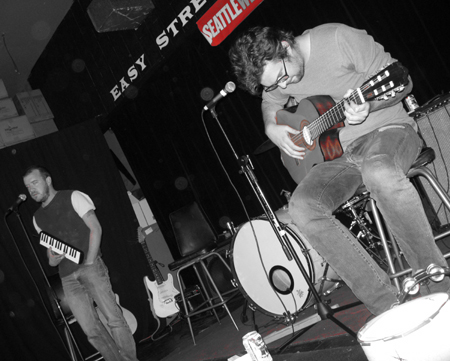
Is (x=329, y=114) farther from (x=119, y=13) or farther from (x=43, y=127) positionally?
(x=43, y=127)

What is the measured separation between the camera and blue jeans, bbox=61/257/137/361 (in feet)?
12.1

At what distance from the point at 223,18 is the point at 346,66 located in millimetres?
2567

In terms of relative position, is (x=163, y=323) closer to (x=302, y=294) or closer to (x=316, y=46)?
(x=302, y=294)

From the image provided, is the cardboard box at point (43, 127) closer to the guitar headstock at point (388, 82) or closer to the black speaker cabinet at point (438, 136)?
the black speaker cabinet at point (438, 136)

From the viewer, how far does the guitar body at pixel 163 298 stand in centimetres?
556

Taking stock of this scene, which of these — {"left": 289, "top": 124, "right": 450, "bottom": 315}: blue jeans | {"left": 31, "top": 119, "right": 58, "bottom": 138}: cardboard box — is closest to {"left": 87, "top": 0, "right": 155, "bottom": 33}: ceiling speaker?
{"left": 31, "top": 119, "right": 58, "bottom": 138}: cardboard box

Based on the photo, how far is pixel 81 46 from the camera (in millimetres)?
6504

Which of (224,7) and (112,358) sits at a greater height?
(224,7)

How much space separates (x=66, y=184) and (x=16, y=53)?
2663mm

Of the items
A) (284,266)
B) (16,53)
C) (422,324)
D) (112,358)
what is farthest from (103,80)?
(422,324)

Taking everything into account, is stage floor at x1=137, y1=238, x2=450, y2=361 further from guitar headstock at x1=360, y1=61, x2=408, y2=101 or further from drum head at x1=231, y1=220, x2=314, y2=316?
guitar headstock at x1=360, y1=61, x2=408, y2=101

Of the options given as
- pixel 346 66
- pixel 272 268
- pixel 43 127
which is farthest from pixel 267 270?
pixel 43 127

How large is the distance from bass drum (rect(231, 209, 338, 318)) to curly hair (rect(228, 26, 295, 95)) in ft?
3.43

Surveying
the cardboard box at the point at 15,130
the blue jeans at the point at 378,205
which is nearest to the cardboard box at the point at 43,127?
the cardboard box at the point at 15,130
